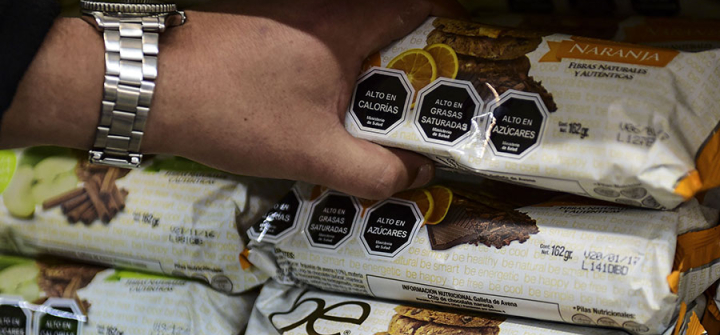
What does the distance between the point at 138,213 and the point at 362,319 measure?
33 centimetres

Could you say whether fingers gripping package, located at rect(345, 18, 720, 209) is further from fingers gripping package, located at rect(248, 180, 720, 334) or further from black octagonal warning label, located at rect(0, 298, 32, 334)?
black octagonal warning label, located at rect(0, 298, 32, 334)

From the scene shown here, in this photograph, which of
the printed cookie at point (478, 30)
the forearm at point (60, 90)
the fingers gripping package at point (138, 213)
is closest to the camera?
the forearm at point (60, 90)

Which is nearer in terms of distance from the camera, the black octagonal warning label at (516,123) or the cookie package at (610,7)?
the black octagonal warning label at (516,123)

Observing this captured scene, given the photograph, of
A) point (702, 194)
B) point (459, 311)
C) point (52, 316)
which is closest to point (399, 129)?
point (459, 311)

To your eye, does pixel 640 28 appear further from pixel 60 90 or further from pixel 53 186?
pixel 53 186

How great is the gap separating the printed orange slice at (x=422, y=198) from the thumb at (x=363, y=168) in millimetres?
43

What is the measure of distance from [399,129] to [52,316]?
0.55 metres

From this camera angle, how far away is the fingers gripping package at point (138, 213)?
846mm

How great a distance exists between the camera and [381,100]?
731 mm

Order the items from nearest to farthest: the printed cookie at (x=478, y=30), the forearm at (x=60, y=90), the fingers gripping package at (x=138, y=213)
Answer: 1. the forearm at (x=60, y=90)
2. the printed cookie at (x=478, y=30)
3. the fingers gripping package at (x=138, y=213)

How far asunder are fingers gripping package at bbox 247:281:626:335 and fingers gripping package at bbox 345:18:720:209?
0.17 meters

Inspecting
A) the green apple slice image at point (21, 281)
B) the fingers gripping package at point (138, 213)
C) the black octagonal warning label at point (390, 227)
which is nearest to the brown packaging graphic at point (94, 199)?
the fingers gripping package at point (138, 213)

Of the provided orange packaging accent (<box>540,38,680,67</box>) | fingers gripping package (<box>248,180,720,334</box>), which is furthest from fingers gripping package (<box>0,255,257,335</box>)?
orange packaging accent (<box>540,38,680,67</box>)

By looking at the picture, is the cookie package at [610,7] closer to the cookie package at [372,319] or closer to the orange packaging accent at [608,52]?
the orange packaging accent at [608,52]
